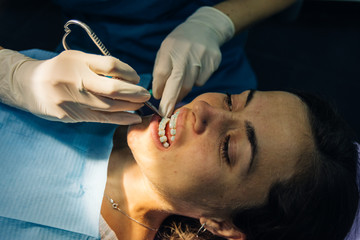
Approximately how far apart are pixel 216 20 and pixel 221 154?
2.52ft

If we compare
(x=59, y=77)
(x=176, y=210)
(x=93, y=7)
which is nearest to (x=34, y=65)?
(x=59, y=77)

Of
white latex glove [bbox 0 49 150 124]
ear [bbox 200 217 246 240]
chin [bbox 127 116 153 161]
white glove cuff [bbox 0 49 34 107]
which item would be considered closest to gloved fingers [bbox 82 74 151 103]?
white latex glove [bbox 0 49 150 124]

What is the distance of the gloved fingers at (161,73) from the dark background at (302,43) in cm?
122

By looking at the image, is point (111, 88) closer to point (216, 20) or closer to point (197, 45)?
point (197, 45)

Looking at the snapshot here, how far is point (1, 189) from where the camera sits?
1.16 metres

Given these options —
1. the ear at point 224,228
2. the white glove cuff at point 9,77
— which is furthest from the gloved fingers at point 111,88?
the ear at point 224,228

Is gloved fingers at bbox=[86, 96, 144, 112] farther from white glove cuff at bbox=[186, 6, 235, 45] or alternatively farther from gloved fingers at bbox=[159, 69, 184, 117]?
white glove cuff at bbox=[186, 6, 235, 45]

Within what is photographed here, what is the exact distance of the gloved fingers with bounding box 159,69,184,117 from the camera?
1.24 m

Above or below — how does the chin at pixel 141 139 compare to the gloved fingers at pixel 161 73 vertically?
below

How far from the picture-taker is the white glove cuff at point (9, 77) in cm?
124

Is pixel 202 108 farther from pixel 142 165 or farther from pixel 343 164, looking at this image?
pixel 343 164

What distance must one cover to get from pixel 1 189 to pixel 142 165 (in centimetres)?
53

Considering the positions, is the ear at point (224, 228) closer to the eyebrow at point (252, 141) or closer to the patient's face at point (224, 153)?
the patient's face at point (224, 153)

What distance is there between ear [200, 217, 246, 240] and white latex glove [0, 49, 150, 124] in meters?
0.49
